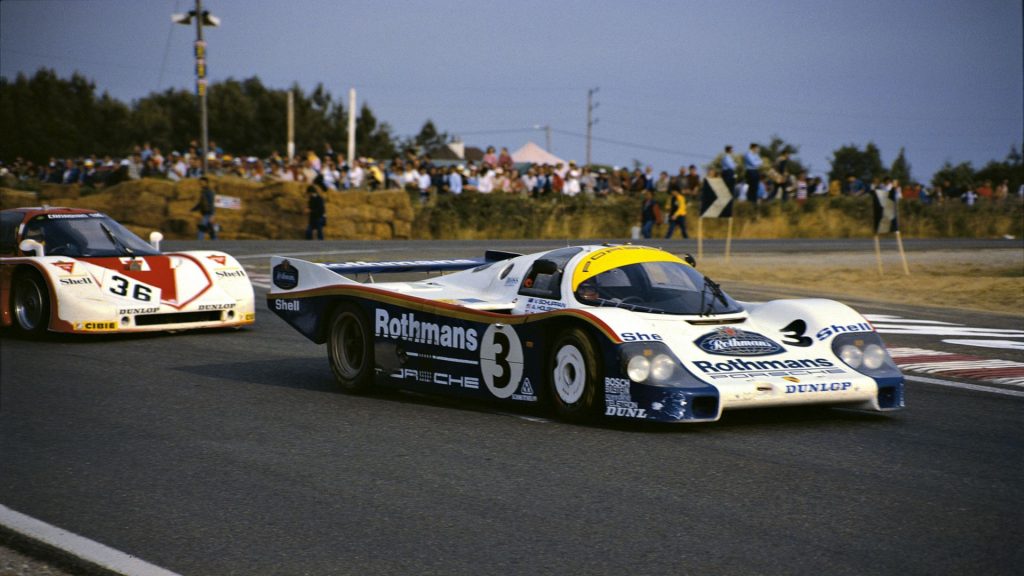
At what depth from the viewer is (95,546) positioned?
16.5ft

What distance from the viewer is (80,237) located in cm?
1401

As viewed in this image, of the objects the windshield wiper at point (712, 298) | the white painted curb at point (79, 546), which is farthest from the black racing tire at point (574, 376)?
the white painted curb at point (79, 546)

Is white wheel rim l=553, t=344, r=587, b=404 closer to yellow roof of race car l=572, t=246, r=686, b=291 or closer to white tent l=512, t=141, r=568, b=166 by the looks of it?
yellow roof of race car l=572, t=246, r=686, b=291

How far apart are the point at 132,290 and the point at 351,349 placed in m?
4.29

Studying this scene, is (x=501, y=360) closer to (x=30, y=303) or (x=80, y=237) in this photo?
(x=30, y=303)

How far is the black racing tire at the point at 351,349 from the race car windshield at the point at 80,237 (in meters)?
4.93

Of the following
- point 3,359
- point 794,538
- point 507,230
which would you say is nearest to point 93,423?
point 3,359

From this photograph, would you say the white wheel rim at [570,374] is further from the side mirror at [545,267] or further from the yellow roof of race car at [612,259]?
the side mirror at [545,267]

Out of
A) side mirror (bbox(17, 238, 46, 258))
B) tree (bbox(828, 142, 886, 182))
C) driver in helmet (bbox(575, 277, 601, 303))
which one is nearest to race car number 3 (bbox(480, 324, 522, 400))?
driver in helmet (bbox(575, 277, 601, 303))

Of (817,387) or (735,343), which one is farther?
(735,343)

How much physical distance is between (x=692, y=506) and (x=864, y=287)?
1539 cm

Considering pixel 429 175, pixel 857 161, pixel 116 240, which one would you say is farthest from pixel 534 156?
pixel 857 161

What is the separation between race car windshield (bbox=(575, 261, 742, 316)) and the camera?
8.37m

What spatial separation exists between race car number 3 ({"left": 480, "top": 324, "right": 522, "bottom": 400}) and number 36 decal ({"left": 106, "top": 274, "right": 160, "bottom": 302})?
5926 mm
